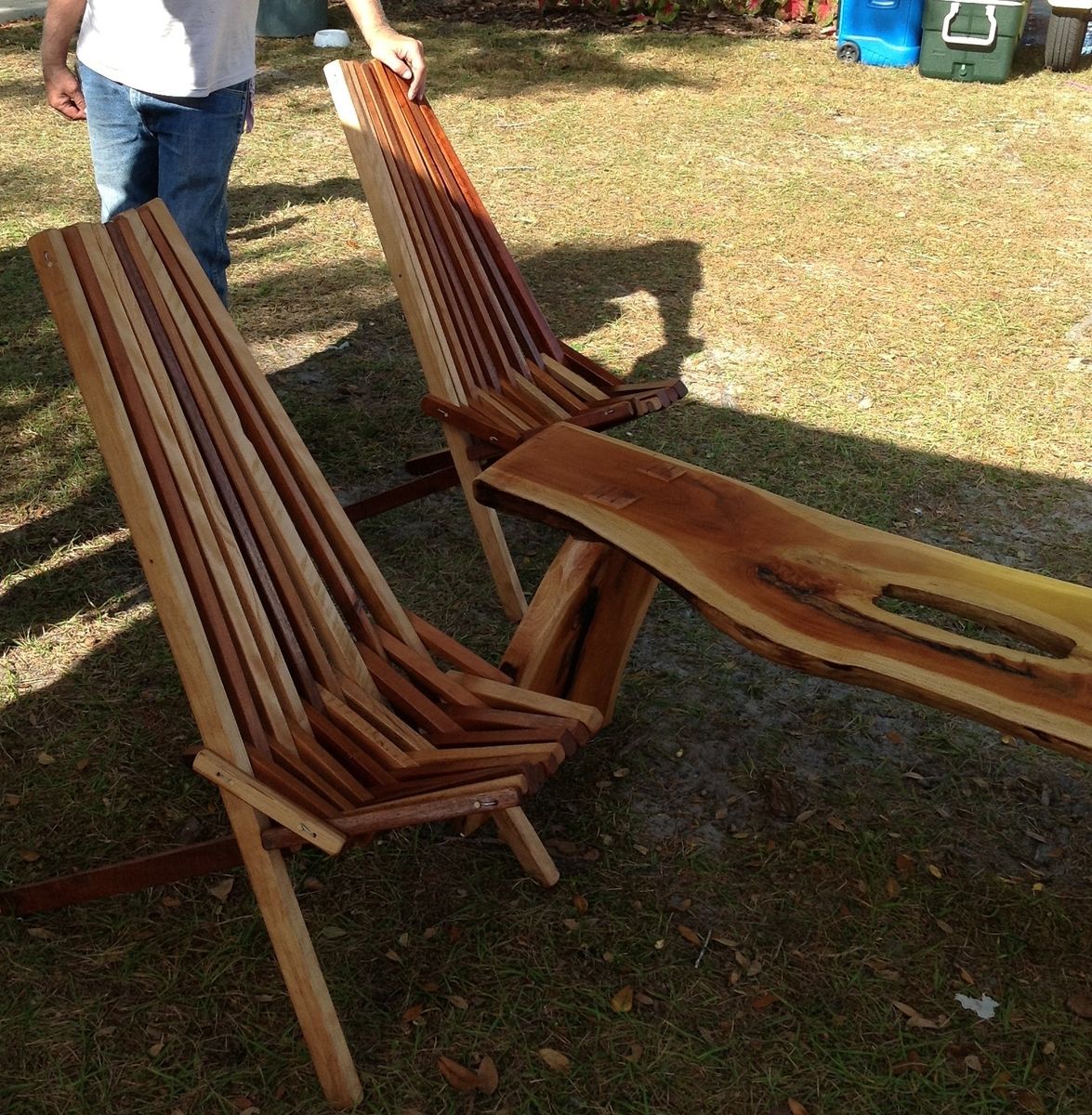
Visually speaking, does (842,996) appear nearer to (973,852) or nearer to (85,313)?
(973,852)

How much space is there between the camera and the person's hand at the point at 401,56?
3.29 meters

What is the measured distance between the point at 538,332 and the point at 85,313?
1.53m

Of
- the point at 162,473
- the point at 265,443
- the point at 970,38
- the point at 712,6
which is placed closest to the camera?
the point at 162,473

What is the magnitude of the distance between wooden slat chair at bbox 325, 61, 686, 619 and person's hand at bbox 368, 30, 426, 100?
0.09 ft

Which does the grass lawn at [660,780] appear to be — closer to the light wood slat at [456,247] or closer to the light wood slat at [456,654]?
the light wood slat at [456,654]

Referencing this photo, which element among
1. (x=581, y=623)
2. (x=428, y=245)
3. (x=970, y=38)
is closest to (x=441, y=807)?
(x=581, y=623)

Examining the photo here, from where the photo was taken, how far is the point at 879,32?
26.6ft

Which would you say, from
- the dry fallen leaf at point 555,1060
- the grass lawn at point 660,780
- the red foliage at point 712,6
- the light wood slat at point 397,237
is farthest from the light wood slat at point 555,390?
the red foliage at point 712,6

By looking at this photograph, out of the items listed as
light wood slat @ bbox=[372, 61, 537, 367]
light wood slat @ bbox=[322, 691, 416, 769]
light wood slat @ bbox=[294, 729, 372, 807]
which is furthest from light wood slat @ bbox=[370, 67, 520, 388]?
light wood slat @ bbox=[294, 729, 372, 807]

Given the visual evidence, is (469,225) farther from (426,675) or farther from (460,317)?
(426,675)

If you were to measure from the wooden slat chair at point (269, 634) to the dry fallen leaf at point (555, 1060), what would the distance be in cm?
34

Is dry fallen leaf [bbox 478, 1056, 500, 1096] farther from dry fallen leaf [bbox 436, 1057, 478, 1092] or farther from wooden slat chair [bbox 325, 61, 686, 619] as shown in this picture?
wooden slat chair [bbox 325, 61, 686, 619]

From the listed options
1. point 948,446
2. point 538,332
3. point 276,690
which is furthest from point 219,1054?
point 948,446

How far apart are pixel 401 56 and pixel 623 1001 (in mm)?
2435
